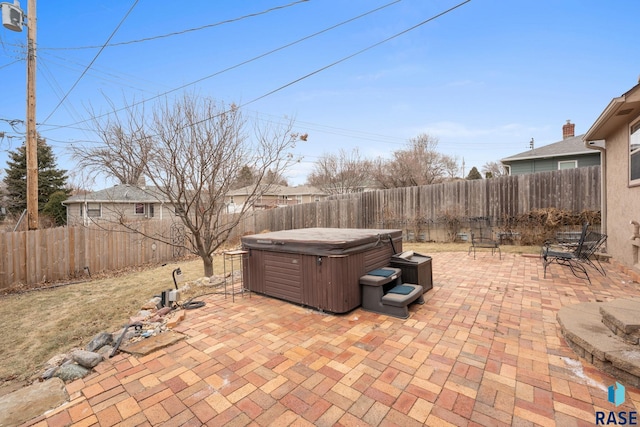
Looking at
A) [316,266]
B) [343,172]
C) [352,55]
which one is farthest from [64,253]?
[343,172]

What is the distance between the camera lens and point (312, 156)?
22.7 metres

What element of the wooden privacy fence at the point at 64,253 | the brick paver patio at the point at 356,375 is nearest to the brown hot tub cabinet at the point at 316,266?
the brick paver patio at the point at 356,375

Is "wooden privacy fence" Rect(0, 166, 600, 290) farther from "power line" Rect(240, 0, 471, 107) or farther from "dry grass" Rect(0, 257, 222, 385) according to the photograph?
"power line" Rect(240, 0, 471, 107)

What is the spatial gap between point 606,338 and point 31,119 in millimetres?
10419

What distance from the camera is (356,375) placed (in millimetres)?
2080

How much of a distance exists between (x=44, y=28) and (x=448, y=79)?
1119 centimetres

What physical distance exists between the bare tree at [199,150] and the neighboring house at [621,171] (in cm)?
550

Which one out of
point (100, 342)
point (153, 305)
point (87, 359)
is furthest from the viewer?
point (153, 305)

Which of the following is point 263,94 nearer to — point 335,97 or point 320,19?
point 320,19

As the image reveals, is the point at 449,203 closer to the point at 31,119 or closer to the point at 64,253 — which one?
the point at 64,253

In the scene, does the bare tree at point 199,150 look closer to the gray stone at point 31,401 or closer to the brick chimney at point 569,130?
the gray stone at point 31,401

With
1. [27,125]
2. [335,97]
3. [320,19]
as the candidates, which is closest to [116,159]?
[27,125]

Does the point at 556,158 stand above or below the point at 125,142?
above

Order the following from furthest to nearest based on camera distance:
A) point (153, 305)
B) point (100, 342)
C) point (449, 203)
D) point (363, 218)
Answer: point (363, 218) → point (449, 203) → point (153, 305) → point (100, 342)
